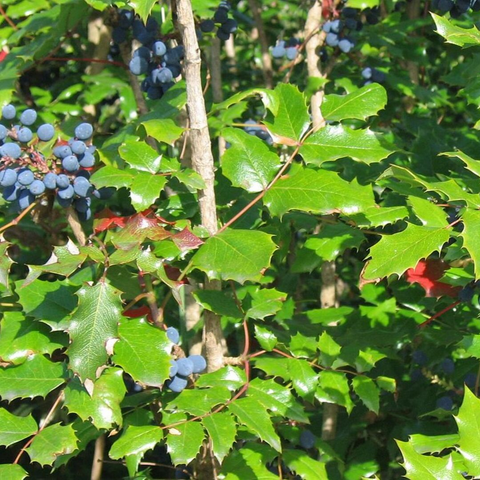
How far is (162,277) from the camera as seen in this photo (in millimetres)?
1247

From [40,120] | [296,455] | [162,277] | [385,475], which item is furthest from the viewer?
[40,120]

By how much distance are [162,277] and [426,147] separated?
0.83 meters

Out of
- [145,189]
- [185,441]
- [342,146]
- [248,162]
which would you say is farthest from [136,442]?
[342,146]

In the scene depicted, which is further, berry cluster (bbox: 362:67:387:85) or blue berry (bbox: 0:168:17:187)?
berry cluster (bbox: 362:67:387:85)

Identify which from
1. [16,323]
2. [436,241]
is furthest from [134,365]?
[436,241]

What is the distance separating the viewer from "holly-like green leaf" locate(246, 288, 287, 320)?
149 cm

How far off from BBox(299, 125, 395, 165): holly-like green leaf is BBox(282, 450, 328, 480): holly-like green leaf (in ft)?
1.77

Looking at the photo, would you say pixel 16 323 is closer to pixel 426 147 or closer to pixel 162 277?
pixel 162 277

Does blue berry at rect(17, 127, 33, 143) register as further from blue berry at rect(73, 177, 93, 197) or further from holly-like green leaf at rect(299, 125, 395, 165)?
holly-like green leaf at rect(299, 125, 395, 165)

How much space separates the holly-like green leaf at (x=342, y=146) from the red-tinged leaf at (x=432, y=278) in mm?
260

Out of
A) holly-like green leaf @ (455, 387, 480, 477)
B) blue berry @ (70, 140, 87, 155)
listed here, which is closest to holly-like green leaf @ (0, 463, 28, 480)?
blue berry @ (70, 140, 87, 155)

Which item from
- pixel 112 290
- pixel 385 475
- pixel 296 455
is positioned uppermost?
pixel 112 290

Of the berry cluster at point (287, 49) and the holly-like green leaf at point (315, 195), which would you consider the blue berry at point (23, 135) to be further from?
the berry cluster at point (287, 49)

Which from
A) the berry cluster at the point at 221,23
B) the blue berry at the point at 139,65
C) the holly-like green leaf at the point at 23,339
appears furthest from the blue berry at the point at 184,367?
the berry cluster at the point at 221,23
